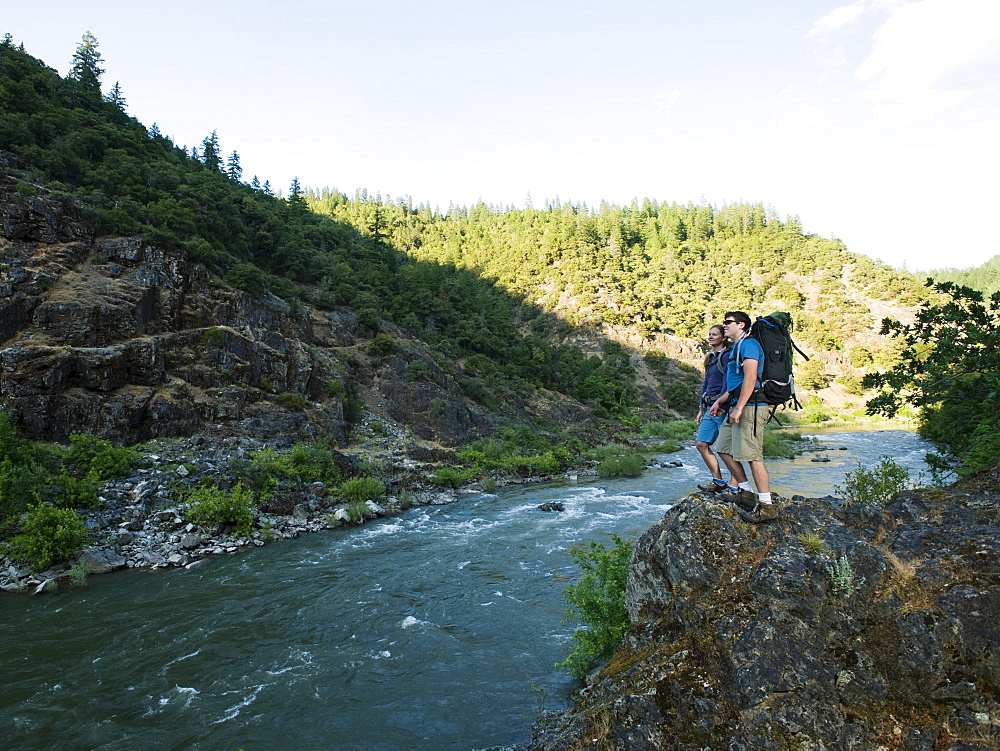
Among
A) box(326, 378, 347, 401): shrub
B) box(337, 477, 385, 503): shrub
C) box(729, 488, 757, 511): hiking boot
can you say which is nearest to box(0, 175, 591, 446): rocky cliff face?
box(326, 378, 347, 401): shrub

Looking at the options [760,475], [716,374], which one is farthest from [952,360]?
[760,475]

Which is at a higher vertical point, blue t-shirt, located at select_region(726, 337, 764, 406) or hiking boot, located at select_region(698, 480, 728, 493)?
blue t-shirt, located at select_region(726, 337, 764, 406)

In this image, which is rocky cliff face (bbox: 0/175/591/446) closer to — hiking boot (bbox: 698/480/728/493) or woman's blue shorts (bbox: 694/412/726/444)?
woman's blue shorts (bbox: 694/412/726/444)

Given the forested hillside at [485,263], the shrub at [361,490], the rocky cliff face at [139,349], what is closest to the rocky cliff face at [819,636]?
the shrub at [361,490]

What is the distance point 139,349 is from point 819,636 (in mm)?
28506

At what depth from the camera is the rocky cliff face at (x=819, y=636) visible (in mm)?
3738

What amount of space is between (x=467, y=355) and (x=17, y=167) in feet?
124

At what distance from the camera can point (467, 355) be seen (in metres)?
55.4

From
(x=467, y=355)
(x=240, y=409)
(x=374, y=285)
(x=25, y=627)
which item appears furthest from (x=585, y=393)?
(x=25, y=627)

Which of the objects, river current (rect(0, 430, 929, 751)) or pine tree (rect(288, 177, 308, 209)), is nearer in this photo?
river current (rect(0, 430, 929, 751))

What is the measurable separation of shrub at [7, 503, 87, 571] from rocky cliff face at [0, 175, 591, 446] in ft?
21.3

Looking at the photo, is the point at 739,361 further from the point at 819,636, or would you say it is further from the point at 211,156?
the point at 211,156

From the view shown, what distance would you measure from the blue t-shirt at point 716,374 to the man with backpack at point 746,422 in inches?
18.6

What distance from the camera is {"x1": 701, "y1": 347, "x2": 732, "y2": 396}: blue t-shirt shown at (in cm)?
664
